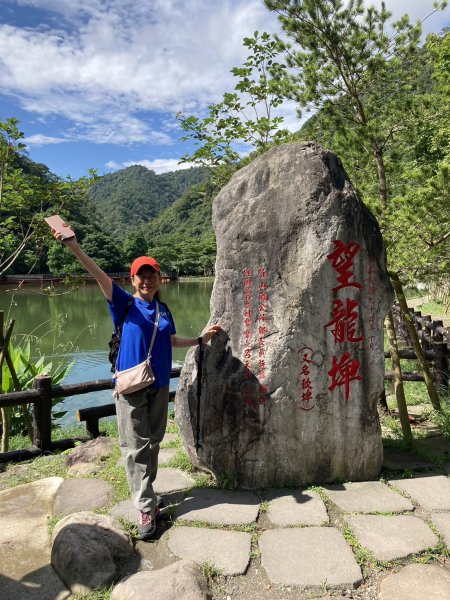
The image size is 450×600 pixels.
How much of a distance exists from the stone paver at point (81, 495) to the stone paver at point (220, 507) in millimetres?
542

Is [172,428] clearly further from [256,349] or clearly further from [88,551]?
[88,551]

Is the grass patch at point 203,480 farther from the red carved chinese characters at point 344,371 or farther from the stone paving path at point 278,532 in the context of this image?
the red carved chinese characters at point 344,371

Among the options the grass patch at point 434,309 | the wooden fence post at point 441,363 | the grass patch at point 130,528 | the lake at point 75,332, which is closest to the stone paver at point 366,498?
the grass patch at point 130,528

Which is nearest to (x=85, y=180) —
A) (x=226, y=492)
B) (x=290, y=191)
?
(x=290, y=191)

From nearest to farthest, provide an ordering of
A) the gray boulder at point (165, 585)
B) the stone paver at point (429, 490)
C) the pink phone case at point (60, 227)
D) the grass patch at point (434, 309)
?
the gray boulder at point (165, 585)
the pink phone case at point (60, 227)
the stone paver at point (429, 490)
the grass patch at point (434, 309)

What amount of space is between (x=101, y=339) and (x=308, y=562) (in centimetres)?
1182

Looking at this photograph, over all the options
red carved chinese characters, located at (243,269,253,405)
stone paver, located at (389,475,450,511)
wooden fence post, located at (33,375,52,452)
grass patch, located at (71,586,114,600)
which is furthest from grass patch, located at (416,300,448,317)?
grass patch, located at (71,586,114,600)

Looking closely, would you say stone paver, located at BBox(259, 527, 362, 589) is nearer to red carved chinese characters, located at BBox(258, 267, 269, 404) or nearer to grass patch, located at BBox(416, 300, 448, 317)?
red carved chinese characters, located at BBox(258, 267, 269, 404)

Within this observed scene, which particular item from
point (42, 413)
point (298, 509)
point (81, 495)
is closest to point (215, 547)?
point (298, 509)

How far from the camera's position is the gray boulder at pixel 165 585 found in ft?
6.39

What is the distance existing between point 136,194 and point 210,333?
120m

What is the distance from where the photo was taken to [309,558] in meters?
2.26

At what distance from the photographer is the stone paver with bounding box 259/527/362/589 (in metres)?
2.11

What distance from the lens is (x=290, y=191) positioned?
3029 millimetres
